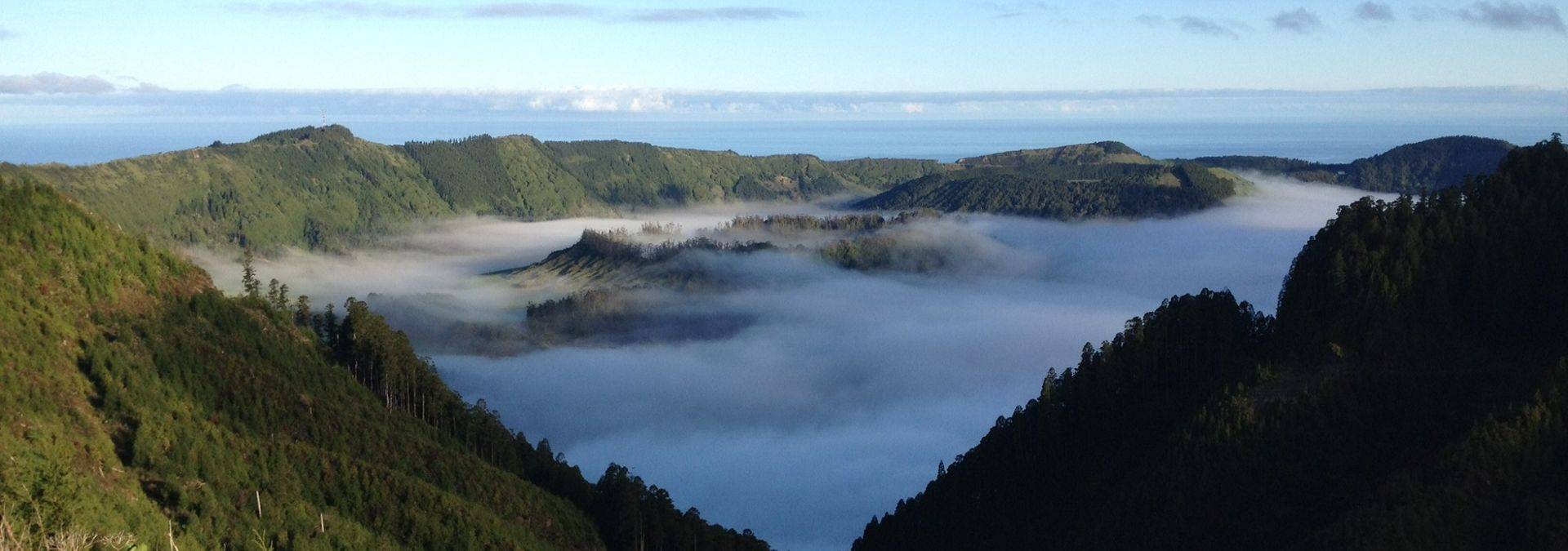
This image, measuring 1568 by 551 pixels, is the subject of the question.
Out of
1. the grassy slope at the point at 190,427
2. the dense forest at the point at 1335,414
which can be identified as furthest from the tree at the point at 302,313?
the dense forest at the point at 1335,414

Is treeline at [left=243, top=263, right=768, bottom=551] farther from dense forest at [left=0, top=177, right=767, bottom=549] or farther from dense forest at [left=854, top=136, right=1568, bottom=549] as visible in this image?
dense forest at [left=854, top=136, right=1568, bottom=549]

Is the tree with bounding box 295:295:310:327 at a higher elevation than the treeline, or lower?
higher

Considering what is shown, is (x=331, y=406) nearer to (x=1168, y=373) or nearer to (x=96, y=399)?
(x=96, y=399)

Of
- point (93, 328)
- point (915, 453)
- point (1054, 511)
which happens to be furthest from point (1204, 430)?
point (915, 453)

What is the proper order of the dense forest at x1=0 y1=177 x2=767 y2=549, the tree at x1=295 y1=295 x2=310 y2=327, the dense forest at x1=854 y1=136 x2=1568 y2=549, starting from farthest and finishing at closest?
the tree at x1=295 y1=295 x2=310 y2=327
the dense forest at x1=854 y1=136 x2=1568 y2=549
the dense forest at x1=0 y1=177 x2=767 y2=549

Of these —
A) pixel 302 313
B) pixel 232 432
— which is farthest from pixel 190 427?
pixel 302 313

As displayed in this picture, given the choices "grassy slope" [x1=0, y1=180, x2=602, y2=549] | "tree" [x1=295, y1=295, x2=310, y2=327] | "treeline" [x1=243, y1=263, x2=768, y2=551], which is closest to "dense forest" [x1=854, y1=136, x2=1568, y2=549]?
"treeline" [x1=243, y1=263, x2=768, y2=551]

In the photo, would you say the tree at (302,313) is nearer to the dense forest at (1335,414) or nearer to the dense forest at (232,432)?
the dense forest at (232,432)
